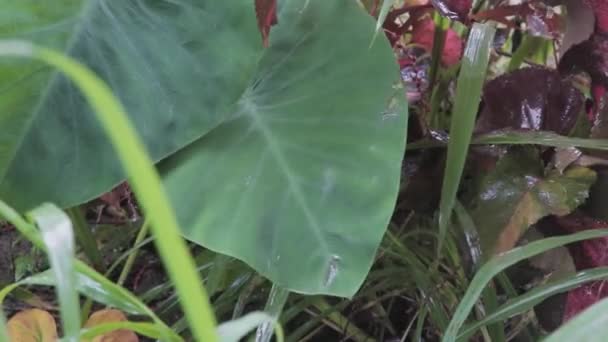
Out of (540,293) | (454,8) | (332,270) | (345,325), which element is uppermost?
(454,8)

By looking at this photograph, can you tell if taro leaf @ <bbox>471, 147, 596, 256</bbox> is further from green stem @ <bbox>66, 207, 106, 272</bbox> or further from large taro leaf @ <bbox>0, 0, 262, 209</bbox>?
green stem @ <bbox>66, 207, 106, 272</bbox>

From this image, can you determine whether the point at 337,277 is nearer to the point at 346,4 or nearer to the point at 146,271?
the point at 346,4

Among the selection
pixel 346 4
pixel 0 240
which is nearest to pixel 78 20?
pixel 346 4

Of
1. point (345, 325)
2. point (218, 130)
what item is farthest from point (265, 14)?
point (345, 325)

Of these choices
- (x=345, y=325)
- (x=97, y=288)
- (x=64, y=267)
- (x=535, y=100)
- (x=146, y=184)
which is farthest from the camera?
(x=345, y=325)

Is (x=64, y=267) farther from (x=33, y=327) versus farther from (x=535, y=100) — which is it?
(x=535, y=100)

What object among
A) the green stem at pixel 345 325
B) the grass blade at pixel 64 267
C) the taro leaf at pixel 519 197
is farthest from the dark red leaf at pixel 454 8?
the grass blade at pixel 64 267

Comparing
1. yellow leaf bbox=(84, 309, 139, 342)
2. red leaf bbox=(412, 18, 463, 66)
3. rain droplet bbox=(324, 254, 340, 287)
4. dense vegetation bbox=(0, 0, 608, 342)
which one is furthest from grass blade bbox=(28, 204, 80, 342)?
red leaf bbox=(412, 18, 463, 66)
